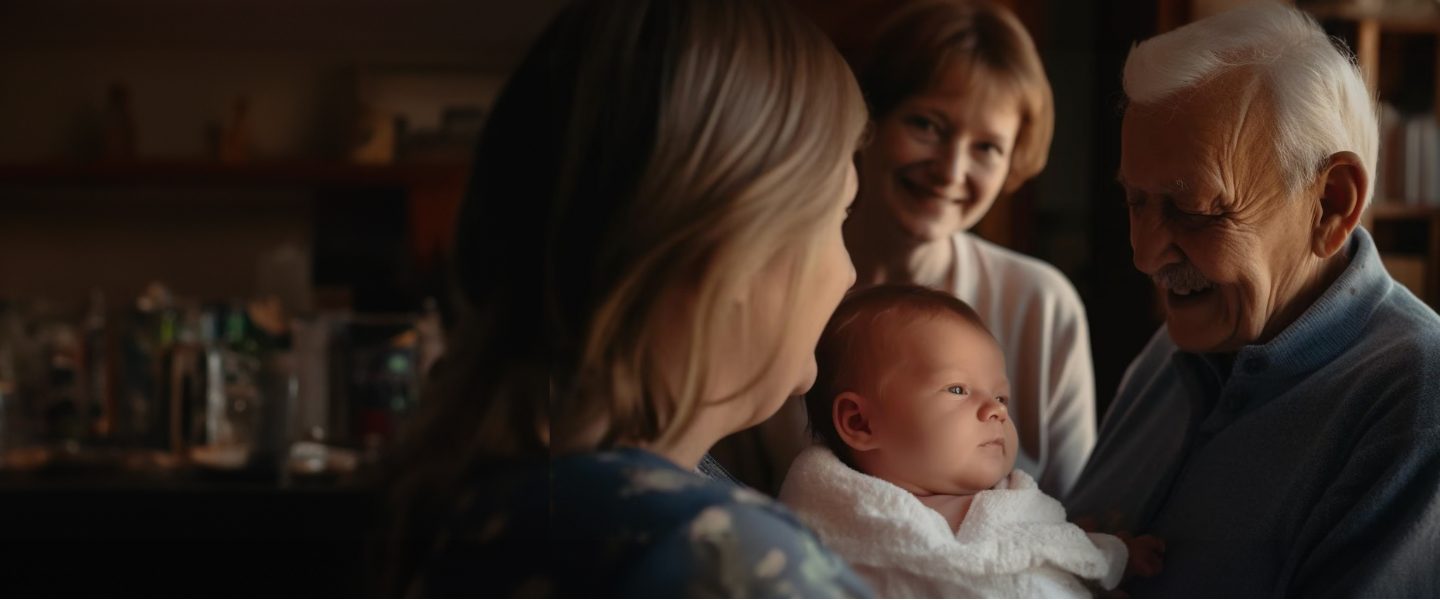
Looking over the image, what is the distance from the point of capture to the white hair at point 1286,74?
1104mm

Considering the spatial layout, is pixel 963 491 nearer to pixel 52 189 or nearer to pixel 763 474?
pixel 763 474

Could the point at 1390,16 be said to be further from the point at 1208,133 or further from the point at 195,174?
the point at 195,174

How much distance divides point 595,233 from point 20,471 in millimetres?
608

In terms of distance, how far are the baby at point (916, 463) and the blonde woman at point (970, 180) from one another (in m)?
0.04

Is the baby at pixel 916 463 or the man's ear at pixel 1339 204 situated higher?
the man's ear at pixel 1339 204

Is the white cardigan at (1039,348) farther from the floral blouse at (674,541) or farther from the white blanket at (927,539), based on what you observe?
the floral blouse at (674,541)

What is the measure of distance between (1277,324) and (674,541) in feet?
1.85

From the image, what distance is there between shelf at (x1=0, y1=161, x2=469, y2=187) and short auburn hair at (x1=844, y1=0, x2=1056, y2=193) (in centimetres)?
44

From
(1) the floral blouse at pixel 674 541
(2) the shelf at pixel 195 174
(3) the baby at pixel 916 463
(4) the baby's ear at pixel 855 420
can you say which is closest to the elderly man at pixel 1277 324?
(3) the baby at pixel 916 463

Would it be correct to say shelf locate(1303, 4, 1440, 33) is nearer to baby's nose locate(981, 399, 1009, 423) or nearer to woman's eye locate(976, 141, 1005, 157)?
woman's eye locate(976, 141, 1005, 157)

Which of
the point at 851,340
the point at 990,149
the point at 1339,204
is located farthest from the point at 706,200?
the point at 1339,204

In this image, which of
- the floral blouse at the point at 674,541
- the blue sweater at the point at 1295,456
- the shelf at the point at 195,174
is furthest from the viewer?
the shelf at the point at 195,174

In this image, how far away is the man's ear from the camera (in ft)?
3.66

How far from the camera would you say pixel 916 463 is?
1078 millimetres
